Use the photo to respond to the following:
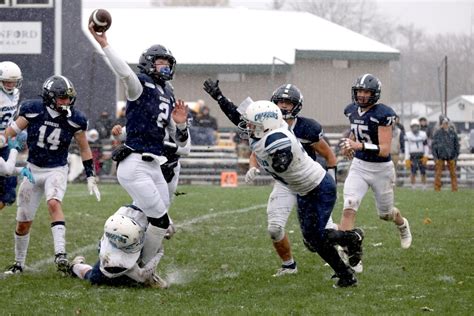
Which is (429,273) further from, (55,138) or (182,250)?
(55,138)

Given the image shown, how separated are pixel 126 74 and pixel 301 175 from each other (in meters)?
1.40

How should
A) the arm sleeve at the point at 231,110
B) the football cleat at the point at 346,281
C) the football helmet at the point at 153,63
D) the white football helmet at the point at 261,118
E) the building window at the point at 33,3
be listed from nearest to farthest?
the white football helmet at the point at 261,118, the football cleat at the point at 346,281, the football helmet at the point at 153,63, the arm sleeve at the point at 231,110, the building window at the point at 33,3

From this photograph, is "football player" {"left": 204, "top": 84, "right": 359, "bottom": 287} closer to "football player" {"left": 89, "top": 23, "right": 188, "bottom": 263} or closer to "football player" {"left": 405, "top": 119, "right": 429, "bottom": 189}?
"football player" {"left": 89, "top": 23, "right": 188, "bottom": 263}

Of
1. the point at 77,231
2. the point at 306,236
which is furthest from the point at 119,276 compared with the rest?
the point at 77,231

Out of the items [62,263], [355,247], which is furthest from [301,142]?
[62,263]

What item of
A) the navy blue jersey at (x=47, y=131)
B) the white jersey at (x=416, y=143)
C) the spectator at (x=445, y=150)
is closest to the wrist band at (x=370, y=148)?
the navy blue jersey at (x=47, y=131)

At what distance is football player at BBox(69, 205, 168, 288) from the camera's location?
23.9ft

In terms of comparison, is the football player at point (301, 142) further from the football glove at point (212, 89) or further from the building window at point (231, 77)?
the building window at point (231, 77)

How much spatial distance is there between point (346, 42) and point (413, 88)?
2249 centimetres

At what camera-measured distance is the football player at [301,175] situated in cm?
690

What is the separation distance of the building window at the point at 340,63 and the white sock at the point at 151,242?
21474 millimetres

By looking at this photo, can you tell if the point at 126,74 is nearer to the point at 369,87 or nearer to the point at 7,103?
the point at 369,87

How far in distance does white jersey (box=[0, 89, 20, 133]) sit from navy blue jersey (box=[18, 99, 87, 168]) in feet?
3.59

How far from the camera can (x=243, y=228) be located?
11281mm
